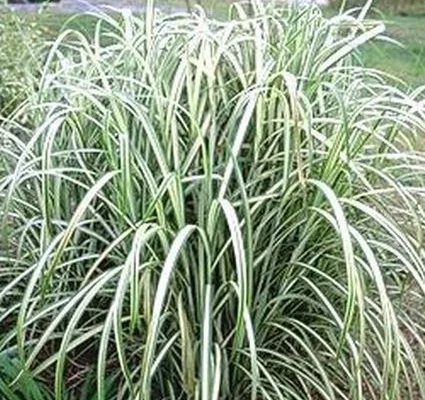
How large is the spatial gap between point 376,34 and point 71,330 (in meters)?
1.19

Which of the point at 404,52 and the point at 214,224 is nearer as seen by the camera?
the point at 214,224

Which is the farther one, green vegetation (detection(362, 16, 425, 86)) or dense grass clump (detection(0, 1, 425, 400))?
green vegetation (detection(362, 16, 425, 86))

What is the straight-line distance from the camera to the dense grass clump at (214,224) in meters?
2.20

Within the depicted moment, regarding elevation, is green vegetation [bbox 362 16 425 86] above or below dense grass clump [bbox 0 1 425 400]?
below

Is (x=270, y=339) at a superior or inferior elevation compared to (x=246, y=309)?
inferior

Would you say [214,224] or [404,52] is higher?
[214,224]

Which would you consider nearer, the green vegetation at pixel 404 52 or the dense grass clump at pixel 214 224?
the dense grass clump at pixel 214 224

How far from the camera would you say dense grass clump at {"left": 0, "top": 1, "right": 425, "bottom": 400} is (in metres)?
2.20

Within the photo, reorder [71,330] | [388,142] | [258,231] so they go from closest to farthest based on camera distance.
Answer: [71,330] < [258,231] < [388,142]

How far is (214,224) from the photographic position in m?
2.25

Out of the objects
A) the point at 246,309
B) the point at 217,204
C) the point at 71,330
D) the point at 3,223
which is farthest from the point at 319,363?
the point at 3,223

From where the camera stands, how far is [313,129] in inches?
98.8

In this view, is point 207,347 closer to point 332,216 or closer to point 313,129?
point 332,216

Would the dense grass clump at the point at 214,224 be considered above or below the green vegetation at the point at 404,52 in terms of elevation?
above
